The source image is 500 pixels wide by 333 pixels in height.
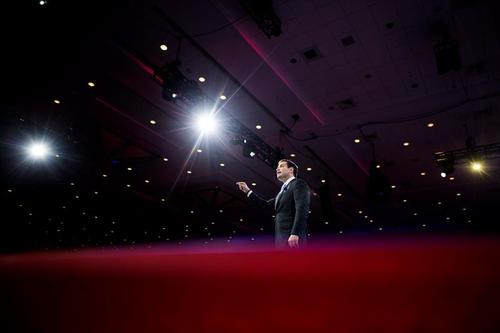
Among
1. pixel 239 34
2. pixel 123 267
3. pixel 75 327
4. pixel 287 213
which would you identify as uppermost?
pixel 239 34

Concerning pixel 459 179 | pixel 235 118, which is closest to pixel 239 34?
pixel 235 118

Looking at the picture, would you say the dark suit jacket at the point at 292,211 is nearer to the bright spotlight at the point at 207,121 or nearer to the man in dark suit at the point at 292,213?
the man in dark suit at the point at 292,213

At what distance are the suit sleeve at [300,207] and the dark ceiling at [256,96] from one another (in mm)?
2958

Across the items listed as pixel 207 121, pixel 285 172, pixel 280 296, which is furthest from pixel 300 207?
pixel 207 121

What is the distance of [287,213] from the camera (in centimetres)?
275

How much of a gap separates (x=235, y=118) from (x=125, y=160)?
15.2 feet

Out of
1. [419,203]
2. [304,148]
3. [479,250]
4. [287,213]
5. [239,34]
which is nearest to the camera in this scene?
[479,250]

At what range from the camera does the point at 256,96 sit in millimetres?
6520

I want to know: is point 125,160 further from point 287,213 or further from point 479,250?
point 479,250

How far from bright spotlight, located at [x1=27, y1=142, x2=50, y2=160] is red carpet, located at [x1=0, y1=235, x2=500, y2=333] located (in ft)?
32.3

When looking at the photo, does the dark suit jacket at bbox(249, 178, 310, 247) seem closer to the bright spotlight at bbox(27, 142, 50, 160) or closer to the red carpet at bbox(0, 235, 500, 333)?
the red carpet at bbox(0, 235, 500, 333)

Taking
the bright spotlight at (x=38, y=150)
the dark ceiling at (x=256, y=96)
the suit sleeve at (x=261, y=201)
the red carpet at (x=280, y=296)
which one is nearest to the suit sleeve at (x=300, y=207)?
the suit sleeve at (x=261, y=201)

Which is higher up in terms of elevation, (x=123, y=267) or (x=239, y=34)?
(x=239, y=34)

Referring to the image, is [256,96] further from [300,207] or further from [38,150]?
[38,150]
